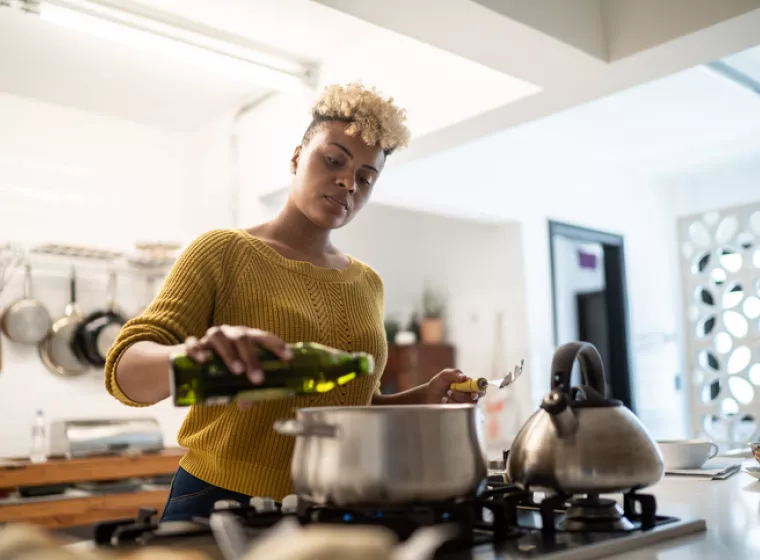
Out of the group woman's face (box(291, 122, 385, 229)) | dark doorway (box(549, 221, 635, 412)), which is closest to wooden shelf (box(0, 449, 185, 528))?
woman's face (box(291, 122, 385, 229))

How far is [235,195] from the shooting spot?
361cm

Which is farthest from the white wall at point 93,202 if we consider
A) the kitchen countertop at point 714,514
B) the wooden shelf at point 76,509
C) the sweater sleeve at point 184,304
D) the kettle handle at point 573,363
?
the kettle handle at point 573,363

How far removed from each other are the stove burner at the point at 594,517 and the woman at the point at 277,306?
1.14 ft

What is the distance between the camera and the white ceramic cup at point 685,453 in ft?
5.09

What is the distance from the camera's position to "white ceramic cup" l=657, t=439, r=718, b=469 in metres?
1.55

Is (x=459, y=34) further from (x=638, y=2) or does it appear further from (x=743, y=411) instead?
(x=743, y=411)

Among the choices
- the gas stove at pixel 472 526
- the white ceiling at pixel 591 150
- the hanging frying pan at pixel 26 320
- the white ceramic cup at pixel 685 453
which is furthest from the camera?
the white ceiling at pixel 591 150

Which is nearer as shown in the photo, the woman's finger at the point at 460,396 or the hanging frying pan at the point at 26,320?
the woman's finger at the point at 460,396

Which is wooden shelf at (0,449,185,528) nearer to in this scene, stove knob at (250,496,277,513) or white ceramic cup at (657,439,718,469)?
white ceramic cup at (657,439,718,469)

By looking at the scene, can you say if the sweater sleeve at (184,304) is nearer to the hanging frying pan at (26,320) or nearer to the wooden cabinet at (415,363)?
the hanging frying pan at (26,320)

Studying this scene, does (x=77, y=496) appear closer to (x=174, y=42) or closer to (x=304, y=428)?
(x=174, y=42)

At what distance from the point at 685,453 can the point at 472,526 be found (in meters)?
0.97

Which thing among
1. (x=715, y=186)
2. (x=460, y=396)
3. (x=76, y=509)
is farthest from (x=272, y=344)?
(x=715, y=186)

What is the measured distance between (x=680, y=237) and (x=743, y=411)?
114 centimetres
